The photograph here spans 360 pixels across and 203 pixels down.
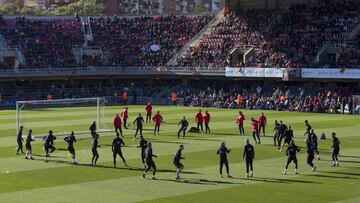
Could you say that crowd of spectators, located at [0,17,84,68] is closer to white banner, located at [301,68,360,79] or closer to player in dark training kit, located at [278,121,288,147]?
white banner, located at [301,68,360,79]

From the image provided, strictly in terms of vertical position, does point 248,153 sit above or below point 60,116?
above

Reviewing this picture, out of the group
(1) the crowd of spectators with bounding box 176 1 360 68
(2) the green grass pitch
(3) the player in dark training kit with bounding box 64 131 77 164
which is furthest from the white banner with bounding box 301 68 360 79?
(3) the player in dark training kit with bounding box 64 131 77 164

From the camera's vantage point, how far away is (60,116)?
5594 cm

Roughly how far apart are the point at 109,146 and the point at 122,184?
37.1 feet

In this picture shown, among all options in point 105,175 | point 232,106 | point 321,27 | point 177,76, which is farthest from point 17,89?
point 105,175

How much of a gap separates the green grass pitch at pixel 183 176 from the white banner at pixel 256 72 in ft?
76.7

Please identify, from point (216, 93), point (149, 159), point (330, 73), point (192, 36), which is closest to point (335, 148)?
point (149, 159)

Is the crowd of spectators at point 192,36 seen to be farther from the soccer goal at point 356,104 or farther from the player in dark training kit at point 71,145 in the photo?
the player in dark training kit at point 71,145

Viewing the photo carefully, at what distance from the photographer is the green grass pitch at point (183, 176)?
75.1ft

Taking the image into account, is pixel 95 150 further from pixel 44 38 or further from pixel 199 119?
pixel 44 38

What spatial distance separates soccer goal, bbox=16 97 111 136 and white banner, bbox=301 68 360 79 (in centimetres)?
1914

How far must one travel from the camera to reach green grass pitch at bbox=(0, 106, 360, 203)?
901 inches

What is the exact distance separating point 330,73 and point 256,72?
26.9ft

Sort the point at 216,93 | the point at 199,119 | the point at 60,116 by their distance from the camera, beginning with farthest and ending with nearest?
the point at 216,93
the point at 60,116
the point at 199,119
